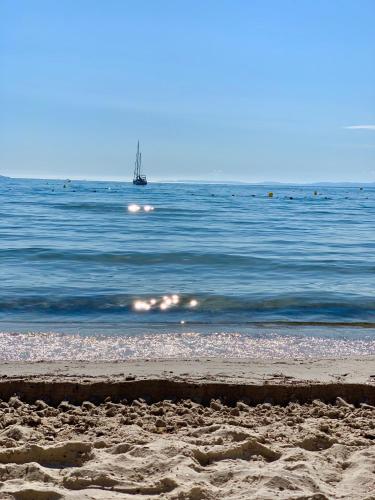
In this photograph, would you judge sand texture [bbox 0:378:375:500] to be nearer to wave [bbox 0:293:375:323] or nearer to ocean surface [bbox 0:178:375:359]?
ocean surface [bbox 0:178:375:359]

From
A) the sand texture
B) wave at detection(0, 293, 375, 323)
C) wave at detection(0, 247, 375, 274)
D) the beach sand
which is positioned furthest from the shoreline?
wave at detection(0, 247, 375, 274)

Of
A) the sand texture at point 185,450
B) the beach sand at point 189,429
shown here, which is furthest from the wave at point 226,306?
the sand texture at point 185,450

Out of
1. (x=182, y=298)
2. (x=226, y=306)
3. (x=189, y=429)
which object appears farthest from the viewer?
(x=182, y=298)

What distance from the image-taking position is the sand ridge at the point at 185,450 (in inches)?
145

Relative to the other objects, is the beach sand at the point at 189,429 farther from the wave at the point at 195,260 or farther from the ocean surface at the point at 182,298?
the wave at the point at 195,260

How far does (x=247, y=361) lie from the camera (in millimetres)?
6926

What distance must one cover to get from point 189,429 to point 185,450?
0.59 meters

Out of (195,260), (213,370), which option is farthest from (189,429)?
(195,260)

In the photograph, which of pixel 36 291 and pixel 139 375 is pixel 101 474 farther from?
pixel 36 291

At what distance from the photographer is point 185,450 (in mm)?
4211

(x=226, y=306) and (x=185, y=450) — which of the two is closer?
(x=185, y=450)

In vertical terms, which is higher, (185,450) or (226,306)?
(185,450)

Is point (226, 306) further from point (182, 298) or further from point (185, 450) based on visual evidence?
point (185, 450)

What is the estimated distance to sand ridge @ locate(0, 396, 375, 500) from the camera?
370 cm
